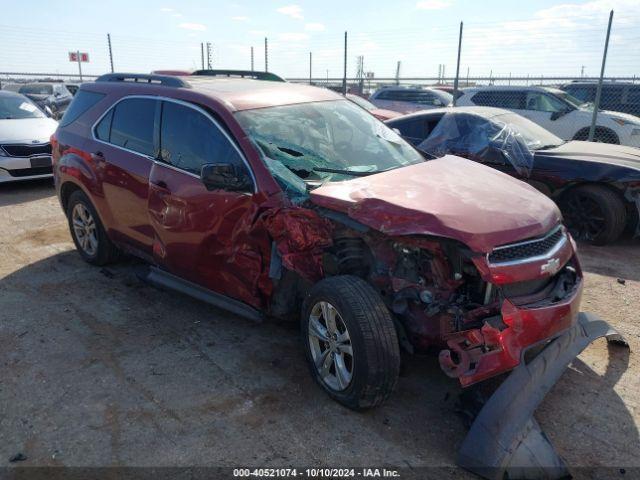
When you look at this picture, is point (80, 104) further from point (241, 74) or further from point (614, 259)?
point (614, 259)

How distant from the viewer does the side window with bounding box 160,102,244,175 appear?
12.2 feet

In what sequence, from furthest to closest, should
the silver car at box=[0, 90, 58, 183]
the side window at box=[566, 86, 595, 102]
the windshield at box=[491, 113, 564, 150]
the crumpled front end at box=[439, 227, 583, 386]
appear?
the side window at box=[566, 86, 595, 102] < the silver car at box=[0, 90, 58, 183] < the windshield at box=[491, 113, 564, 150] < the crumpled front end at box=[439, 227, 583, 386]

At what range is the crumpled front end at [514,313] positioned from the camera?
8.80 feet

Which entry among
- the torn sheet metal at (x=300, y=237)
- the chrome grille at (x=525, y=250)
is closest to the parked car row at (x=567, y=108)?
the chrome grille at (x=525, y=250)

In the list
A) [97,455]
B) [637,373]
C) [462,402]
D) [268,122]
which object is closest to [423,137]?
[268,122]

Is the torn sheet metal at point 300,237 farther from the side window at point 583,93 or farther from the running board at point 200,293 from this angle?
the side window at point 583,93

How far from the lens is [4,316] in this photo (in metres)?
4.30

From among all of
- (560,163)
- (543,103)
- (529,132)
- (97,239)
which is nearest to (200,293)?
(97,239)

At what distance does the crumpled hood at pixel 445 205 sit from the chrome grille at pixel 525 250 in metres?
0.05

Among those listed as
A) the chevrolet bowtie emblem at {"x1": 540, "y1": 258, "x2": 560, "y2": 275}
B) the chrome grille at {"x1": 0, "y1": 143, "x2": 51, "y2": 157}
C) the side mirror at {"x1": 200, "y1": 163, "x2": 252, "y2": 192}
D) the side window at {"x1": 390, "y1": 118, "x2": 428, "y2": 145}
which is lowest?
the chrome grille at {"x1": 0, "y1": 143, "x2": 51, "y2": 157}

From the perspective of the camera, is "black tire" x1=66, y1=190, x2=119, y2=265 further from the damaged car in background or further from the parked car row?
the parked car row

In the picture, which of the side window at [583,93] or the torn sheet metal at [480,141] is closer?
the torn sheet metal at [480,141]

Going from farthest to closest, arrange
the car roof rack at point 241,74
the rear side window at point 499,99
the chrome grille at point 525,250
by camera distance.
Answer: the rear side window at point 499,99 → the car roof rack at point 241,74 → the chrome grille at point 525,250

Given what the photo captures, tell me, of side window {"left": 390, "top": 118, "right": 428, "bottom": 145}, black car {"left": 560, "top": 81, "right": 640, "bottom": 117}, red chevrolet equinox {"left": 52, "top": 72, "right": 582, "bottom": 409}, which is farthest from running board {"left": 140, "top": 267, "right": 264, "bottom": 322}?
black car {"left": 560, "top": 81, "right": 640, "bottom": 117}
